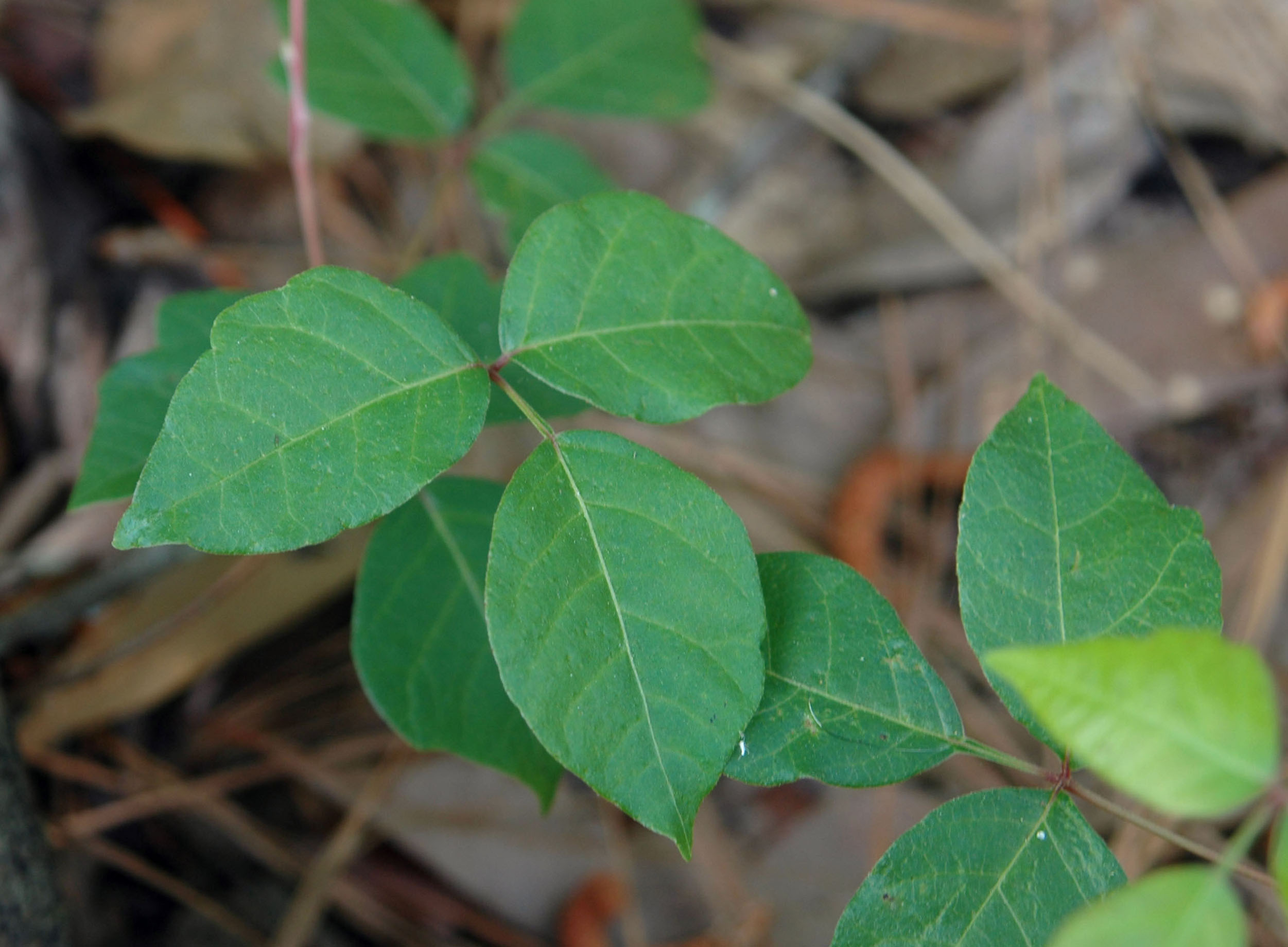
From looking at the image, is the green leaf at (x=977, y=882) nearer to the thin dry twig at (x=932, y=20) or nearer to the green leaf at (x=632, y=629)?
the green leaf at (x=632, y=629)

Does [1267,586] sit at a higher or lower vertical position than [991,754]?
lower

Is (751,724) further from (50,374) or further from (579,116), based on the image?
(579,116)

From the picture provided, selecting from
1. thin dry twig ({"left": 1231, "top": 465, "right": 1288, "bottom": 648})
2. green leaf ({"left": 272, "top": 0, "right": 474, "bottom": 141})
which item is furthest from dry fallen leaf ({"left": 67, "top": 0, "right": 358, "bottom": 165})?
thin dry twig ({"left": 1231, "top": 465, "right": 1288, "bottom": 648})

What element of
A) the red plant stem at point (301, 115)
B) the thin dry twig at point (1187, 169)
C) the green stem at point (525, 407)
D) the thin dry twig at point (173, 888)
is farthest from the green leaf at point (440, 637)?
the thin dry twig at point (1187, 169)

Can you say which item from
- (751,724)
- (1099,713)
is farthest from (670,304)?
(1099,713)

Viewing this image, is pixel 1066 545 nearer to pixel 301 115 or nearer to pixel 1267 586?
pixel 301 115

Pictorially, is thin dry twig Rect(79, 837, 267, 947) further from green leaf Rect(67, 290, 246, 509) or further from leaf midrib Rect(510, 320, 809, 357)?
leaf midrib Rect(510, 320, 809, 357)

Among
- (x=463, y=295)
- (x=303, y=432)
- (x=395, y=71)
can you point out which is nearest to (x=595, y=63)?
(x=395, y=71)

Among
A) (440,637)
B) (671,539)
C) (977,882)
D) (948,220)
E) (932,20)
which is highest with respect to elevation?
(932,20)
